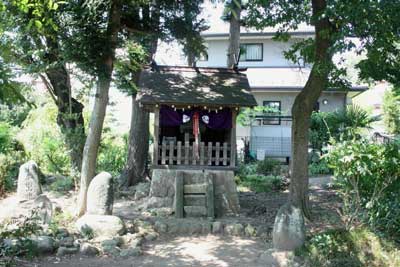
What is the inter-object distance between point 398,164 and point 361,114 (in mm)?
11200

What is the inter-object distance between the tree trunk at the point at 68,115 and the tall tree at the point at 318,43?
664cm

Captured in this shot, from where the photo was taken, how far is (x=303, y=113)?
10.9 m

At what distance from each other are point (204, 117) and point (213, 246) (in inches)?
179

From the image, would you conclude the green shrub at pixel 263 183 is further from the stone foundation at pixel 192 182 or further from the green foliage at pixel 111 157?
the green foliage at pixel 111 157

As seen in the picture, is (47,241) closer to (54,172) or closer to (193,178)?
(193,178)

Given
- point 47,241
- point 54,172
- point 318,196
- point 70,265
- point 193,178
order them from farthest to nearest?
point 54,172
point 318,196
point 193,178
point 47,241
point 70,265

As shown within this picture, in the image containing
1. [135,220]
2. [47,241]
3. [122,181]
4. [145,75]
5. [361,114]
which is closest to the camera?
[47,241]

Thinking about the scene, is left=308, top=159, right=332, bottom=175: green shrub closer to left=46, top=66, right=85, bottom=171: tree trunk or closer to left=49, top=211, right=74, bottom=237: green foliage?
left=46, top=66, right=85, bottom=171: tree trunk

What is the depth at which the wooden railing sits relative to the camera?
39.3ft

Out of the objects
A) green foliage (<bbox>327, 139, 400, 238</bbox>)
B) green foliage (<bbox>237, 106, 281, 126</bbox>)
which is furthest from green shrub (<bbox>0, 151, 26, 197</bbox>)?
green foliage (<bbox>327, 139, 400, 238</bbox>)

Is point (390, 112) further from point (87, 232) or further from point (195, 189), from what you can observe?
point (87, 232)

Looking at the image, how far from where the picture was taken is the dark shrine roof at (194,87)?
11.6m

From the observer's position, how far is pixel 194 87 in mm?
12258

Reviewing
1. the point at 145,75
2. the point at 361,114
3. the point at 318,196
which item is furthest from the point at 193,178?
→ the point at 361,114
